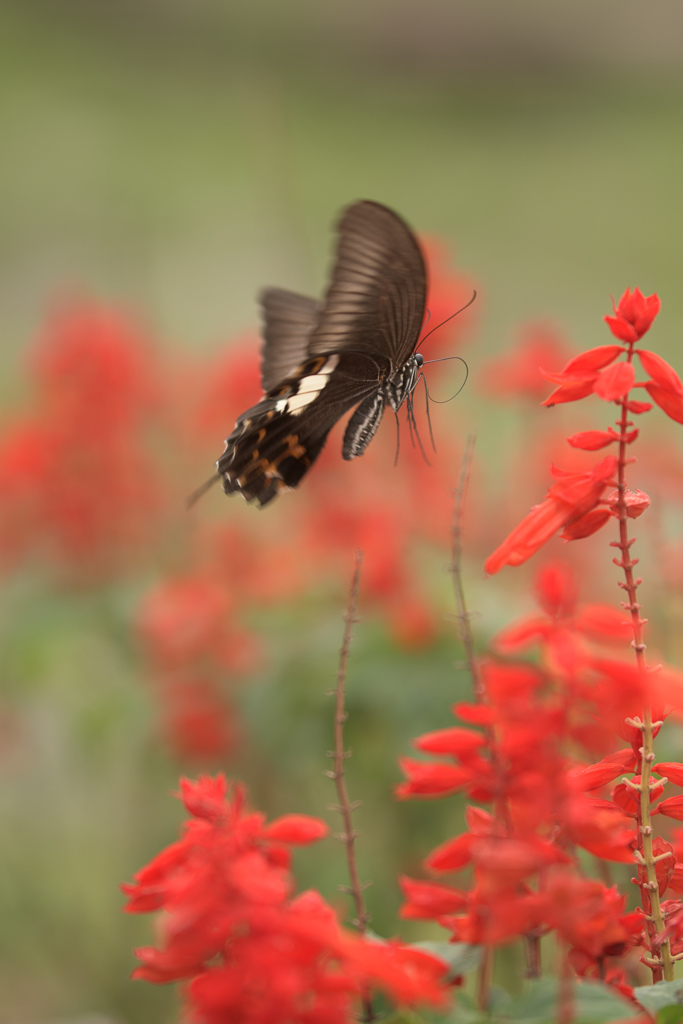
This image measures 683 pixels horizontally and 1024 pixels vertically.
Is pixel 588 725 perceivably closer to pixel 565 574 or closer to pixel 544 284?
pixel 565 574

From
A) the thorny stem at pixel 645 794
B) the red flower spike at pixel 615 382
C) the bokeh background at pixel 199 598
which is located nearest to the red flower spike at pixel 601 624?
the thorny stem at pixel 645 794

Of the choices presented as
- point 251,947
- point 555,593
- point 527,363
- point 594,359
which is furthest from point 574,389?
point 527,363

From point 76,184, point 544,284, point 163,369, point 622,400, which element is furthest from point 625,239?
point 622,400

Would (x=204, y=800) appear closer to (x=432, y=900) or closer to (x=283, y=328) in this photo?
(x=432, y=900)

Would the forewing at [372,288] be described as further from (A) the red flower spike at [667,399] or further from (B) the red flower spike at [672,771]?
(B) the red flower spike at [672,771]

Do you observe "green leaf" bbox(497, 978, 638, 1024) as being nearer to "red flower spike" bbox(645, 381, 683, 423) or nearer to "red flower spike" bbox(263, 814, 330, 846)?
"red flower spike" bbox(263, 814, 330, 846)

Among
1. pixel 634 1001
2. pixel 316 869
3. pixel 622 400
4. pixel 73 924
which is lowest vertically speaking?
pixel 73 924
